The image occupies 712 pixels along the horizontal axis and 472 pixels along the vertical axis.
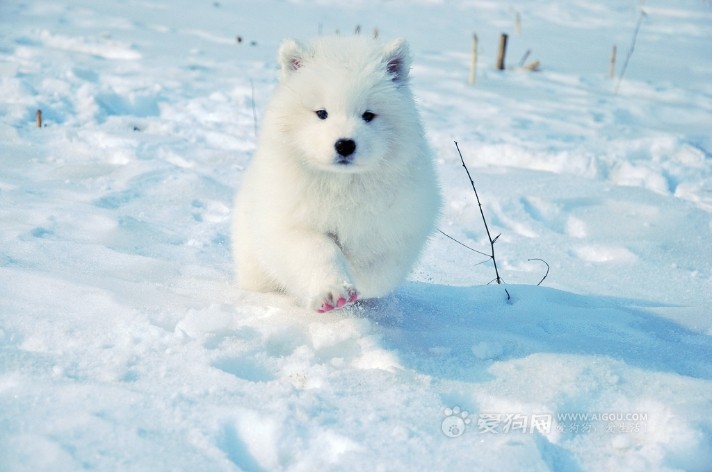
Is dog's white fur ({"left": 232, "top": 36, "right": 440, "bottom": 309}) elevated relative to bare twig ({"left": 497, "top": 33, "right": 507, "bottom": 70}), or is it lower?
elevated

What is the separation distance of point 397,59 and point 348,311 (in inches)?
43.5

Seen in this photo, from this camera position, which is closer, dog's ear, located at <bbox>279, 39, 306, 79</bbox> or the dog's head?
the dog's head

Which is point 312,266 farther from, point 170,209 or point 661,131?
point 661,131

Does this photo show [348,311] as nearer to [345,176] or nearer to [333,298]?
[333,298]

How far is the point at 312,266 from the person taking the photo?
8.43 feet

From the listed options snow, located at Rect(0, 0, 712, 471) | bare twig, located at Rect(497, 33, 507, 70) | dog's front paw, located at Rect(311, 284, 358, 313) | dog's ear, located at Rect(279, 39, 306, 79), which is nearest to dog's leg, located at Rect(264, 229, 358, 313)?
dog's front paw, located at Rect(311, 284, 358, 313)

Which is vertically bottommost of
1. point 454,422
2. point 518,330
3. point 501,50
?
point 501,50

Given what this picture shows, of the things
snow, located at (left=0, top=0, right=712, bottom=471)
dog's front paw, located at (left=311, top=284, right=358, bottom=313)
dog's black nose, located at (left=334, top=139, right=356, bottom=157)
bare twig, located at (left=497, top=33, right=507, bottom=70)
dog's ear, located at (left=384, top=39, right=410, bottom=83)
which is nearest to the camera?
snow, located at (left=0, top=0, right=712, bottom=471)

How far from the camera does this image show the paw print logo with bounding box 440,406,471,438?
6.64 ft

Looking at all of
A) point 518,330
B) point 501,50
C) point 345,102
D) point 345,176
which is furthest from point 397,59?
point 501,50

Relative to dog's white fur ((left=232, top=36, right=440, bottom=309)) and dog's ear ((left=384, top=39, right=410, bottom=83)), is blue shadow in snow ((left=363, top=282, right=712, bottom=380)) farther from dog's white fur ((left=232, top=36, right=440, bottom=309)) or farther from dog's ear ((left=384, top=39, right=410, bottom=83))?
dog's ear ((left=384, top=39, right=410, bottom=83))

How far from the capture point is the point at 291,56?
2996 millimetres

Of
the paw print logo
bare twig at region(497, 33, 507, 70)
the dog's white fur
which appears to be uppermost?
the dog's white fur

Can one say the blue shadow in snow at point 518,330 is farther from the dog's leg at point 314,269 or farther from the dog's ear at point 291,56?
the dog's ear at point 291,56
